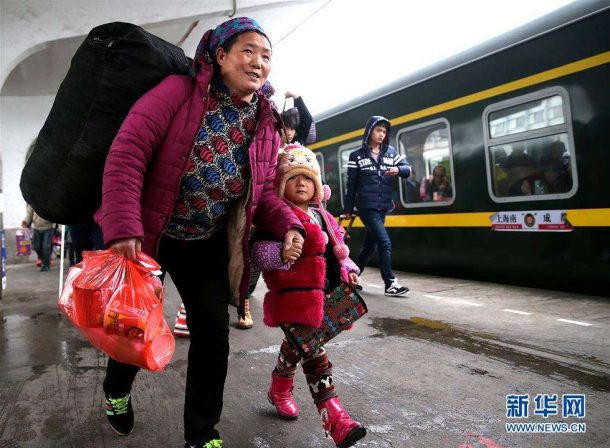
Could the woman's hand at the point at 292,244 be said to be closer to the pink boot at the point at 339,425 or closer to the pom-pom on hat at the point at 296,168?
the pom-pom on hat at the point at 296,168

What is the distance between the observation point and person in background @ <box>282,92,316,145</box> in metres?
3.26

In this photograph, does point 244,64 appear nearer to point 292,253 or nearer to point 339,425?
point 292,253

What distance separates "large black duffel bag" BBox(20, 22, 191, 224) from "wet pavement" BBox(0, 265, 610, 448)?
3.71 ft

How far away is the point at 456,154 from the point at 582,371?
3846 mm

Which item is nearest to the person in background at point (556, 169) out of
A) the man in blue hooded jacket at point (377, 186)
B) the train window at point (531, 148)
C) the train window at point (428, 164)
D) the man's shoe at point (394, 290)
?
the train window at point (531, 148)

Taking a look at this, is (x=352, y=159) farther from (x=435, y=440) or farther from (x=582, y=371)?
(x=435, y=440)

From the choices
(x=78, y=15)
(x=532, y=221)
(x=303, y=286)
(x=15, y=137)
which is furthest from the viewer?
(x=15, y=137)

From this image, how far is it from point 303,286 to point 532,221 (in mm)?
4088

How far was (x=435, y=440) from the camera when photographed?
206cm

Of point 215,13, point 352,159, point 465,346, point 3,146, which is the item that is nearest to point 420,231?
point 352,159

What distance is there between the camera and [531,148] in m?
5.29

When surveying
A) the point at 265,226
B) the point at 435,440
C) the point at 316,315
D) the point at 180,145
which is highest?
the point at 180,145

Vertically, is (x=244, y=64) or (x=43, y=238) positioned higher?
(x=244, y=64)

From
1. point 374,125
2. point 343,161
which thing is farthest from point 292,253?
point 343,161
